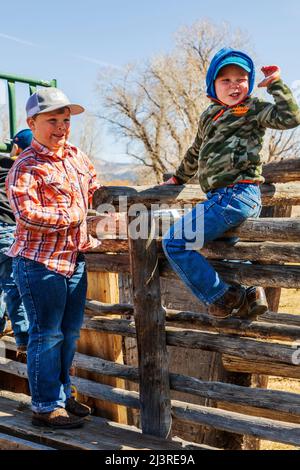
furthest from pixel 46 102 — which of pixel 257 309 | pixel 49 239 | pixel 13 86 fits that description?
pixel 13 86

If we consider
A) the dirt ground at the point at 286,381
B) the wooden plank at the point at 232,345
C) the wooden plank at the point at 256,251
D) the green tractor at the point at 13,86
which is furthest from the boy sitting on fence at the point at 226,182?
the green tractor at the point at 13,86

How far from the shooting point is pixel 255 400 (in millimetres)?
3361

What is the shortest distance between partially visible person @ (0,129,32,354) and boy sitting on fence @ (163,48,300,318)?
1502mm

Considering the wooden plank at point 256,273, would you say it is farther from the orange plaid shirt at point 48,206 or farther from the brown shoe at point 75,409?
the brown shoe at point 75,409

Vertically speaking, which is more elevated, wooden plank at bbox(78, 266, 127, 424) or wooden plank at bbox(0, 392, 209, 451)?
wooden plank at bbox(78, 266, 127, 424)

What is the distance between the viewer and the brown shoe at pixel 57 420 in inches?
130

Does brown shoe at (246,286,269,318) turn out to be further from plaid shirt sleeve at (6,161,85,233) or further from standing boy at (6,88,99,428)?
plaid shirt sleeve at (6,161,85,233)

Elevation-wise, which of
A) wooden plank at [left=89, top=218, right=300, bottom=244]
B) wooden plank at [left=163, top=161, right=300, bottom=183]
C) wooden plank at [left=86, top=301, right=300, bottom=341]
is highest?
wooden plank at [left=163, top=161, right=300, bottom=183]

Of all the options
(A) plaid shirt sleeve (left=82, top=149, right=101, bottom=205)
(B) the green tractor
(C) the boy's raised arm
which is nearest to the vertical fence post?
(A) plaid shirt sleeve (left=82, top=149, right=101, bottom=205)

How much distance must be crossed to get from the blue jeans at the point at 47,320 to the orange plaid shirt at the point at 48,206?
7 centimetres

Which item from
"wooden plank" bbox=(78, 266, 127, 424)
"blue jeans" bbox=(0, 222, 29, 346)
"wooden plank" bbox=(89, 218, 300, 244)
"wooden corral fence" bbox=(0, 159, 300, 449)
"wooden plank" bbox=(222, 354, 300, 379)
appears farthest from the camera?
"wooden plank" bbox=(78, 266, 127, 424)

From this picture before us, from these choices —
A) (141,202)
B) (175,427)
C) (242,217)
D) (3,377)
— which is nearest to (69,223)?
(141,202)

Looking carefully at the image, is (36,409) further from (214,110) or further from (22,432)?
(214,110)

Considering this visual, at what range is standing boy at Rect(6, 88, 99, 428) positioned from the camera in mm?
3104
